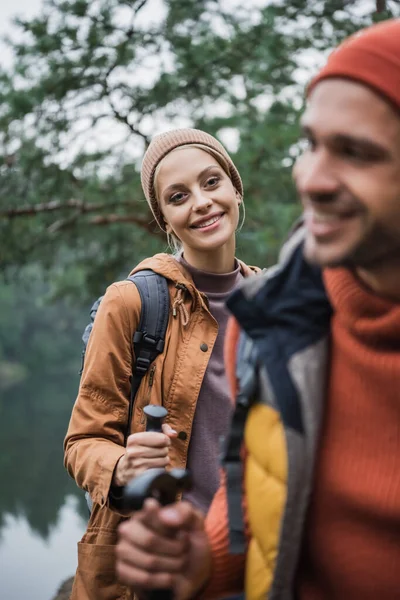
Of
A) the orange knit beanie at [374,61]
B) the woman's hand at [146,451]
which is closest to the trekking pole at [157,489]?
the woman's hand at [146,451]

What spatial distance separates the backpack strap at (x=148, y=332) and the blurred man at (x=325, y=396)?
26.6 inches

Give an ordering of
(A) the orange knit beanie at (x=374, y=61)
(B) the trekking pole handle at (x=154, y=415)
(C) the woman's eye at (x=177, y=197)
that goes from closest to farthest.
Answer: (A) the orange knit beanie at (x=374, y=61), (B) the trekking pole handle at (x=154, y=415), (C) the woman's eye at (x=177, y=197)

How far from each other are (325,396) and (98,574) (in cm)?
101

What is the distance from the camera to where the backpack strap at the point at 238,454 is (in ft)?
3.38

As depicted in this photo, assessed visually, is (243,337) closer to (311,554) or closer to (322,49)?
(311,554)

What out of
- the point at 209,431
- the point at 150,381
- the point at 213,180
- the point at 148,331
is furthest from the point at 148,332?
the point at 213,180

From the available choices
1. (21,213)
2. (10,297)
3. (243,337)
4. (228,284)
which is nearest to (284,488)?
(243,337)

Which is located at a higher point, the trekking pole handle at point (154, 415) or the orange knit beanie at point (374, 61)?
the orange knit beanie at point (374, 61)

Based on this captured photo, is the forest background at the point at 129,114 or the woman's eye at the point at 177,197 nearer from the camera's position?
the woman's eye at the point at 177,197

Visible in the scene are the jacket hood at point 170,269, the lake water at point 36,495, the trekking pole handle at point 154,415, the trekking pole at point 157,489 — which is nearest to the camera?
the trekking pole at point 157,489

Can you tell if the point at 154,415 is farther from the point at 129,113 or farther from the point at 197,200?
the point at 129,113

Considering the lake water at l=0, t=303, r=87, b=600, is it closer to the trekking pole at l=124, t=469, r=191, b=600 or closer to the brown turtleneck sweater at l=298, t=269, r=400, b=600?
the trekking pole at l=124, t=469, r=191, b=600

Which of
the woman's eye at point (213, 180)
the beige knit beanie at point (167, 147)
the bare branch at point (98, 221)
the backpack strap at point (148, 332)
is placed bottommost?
the bare branch at point (98, 221)

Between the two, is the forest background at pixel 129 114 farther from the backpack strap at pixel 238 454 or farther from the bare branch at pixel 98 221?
the backpack strap at pixel 238 454
